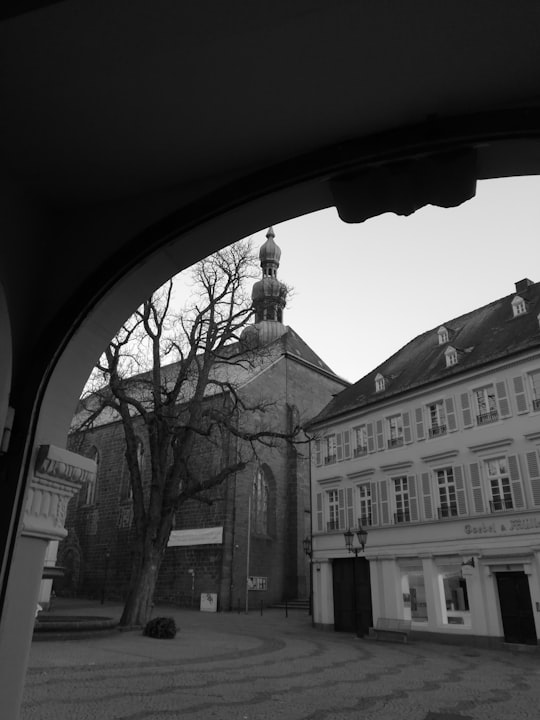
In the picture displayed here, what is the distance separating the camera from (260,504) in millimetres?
32500

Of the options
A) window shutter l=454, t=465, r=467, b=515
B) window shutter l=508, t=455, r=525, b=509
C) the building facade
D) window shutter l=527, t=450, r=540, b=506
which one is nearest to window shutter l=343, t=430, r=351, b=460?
the building facade

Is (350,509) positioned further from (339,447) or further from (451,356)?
(451,356)

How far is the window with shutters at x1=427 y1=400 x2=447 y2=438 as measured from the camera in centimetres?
2052

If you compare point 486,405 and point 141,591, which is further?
point 486,405

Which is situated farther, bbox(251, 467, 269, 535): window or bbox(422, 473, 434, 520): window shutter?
bbox(251, 467, 269, 535): window

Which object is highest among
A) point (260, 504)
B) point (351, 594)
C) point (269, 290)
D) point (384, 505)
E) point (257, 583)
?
point (269, 290)

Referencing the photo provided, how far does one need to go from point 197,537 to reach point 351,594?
35.1 ft

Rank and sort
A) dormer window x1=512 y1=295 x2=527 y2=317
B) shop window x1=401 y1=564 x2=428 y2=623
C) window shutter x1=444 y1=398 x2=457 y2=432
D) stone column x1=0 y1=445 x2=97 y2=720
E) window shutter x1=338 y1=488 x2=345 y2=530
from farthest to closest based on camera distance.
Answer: window shutter x1=338 y1=488 x2=345 y2=530 < dormer window x1=512 y1=295 x2=527 y2=317 < shop window x1=401 y1=564 x2=428 y2=623 < window shutter x1=444 y1=398 x2=457 y2=432 < stone column x1=0 y1=445 x2=97 y2=720

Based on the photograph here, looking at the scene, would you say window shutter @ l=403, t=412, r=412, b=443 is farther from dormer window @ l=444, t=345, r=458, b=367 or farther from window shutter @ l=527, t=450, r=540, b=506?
window shutter @ l=527, t=450, r=540, b=506

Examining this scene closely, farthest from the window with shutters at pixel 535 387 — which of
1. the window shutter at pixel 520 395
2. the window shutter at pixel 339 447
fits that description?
the window shutter at pixel 339 447

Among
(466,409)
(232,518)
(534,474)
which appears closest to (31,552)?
(534,474)

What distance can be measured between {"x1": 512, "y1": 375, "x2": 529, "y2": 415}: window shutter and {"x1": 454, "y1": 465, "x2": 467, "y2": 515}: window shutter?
2.95 metres

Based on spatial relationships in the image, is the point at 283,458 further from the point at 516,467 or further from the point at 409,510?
the point at 516,467

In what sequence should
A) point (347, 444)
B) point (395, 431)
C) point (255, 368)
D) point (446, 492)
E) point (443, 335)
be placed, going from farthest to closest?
point (255, 368) < point (443, 335) < point (347, 444) < point (395, 431) < point (446, 492)
